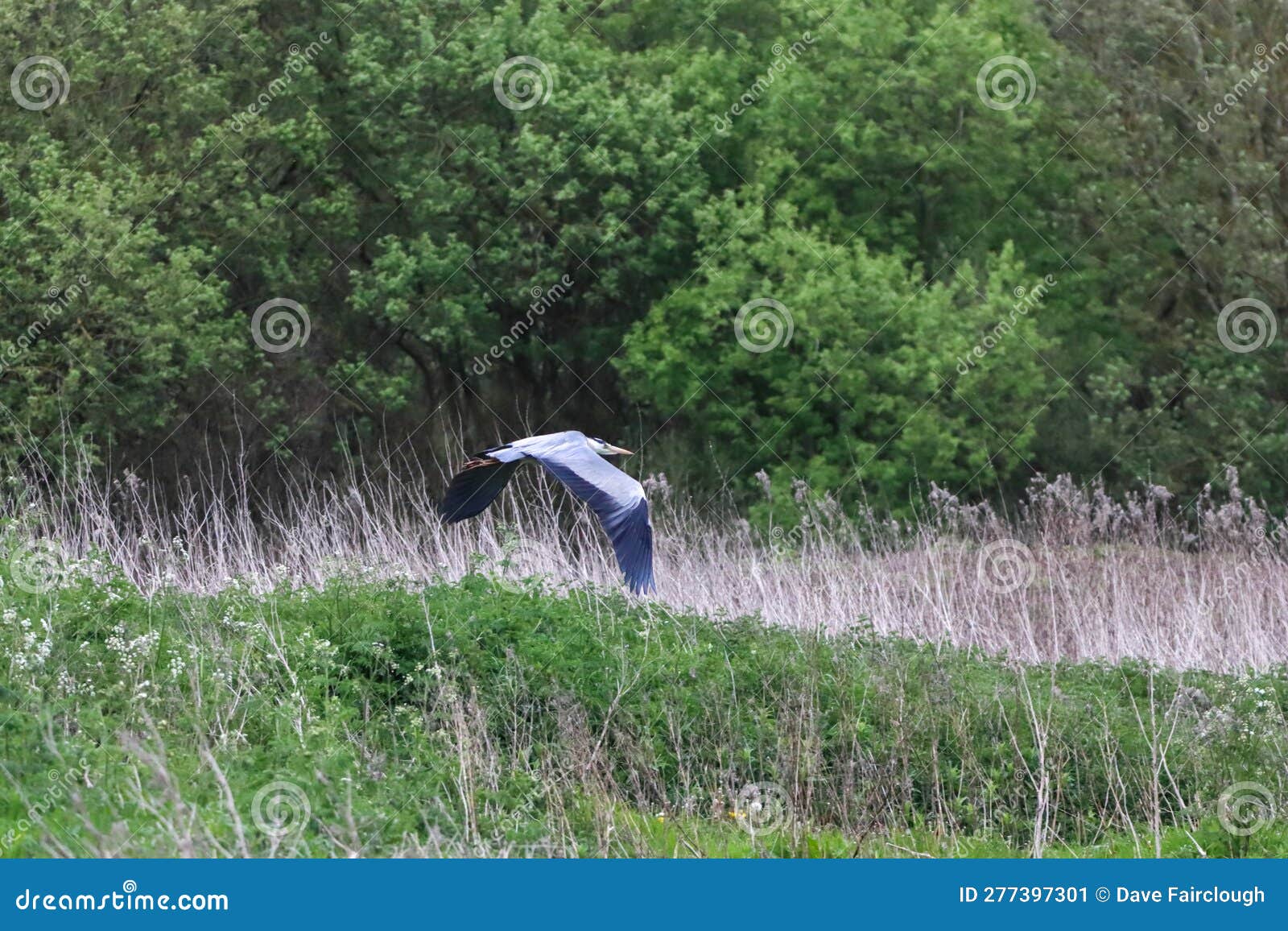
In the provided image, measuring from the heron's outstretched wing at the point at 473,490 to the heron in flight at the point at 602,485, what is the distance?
0.10 m

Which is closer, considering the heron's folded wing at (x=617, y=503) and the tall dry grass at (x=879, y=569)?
the heron's folded wing at (x=617, y=503)

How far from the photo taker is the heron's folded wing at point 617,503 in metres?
7.34

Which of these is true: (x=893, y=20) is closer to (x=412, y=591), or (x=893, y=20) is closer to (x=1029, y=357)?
(x=1029, y=357)

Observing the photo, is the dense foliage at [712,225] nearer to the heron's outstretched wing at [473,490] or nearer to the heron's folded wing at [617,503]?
the heron's outstretched wing at [473,490]

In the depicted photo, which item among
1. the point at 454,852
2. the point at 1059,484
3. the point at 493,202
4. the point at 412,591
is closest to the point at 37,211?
the point at 493,202

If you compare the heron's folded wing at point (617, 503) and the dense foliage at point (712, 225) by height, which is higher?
the dense foliage at point (712, 225)

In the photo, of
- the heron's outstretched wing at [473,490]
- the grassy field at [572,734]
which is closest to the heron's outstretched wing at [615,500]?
the grassy field at [572,734]

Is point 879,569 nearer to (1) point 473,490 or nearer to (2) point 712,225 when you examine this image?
(1) point 473,490

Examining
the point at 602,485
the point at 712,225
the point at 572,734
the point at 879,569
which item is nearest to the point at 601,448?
the point at 602,485

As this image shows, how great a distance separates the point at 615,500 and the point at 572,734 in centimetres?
167

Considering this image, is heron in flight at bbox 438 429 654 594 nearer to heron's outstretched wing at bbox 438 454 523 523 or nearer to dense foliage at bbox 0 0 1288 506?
heron's outstretched wing at bbox 438 454 523 523

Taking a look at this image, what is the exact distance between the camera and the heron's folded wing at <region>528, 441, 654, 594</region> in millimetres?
7336

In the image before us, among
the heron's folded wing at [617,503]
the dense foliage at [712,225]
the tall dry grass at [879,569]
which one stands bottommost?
the tall dry grass at [879,569]

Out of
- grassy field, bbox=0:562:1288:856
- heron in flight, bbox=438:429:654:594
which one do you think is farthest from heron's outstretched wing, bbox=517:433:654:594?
grassy field, bbox=0:562:1288:856
